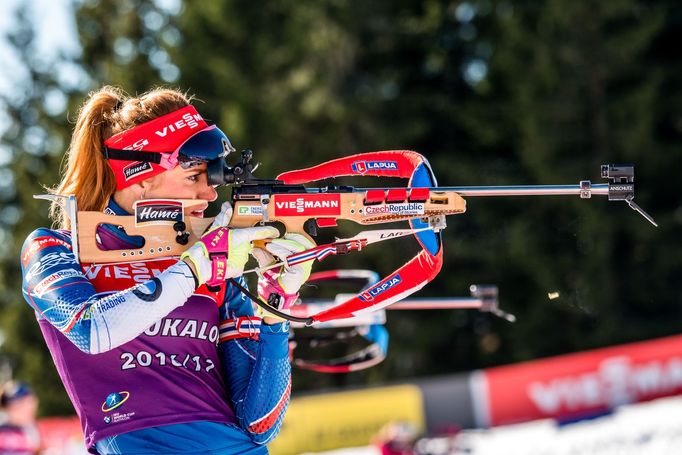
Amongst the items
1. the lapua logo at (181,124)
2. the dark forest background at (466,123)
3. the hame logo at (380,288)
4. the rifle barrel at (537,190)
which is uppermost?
the dark forest background at (466,123)

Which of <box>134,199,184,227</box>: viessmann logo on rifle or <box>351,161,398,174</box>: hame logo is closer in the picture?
<box>134,199,184,227</box>: viessmann logo on rifle

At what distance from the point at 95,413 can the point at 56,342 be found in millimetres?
265

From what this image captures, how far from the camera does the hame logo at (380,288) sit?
402cm

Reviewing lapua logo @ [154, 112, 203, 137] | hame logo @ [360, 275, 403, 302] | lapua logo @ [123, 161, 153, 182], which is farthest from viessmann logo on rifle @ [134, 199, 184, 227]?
hame logo @ [360, 275, 403, 302]

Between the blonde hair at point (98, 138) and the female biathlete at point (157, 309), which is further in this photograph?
the blonde hair at point (98, 138)

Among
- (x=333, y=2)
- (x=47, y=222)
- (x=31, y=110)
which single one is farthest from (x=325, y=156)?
(x=31, y=110)

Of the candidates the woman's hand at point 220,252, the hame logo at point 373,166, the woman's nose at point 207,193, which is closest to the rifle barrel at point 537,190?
the hame logo at point 373,166

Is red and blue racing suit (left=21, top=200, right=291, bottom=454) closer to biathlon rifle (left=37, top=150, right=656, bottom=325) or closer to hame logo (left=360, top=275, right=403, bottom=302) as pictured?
biathlon rifle (left=37, top=150, right=656, bottom=325)

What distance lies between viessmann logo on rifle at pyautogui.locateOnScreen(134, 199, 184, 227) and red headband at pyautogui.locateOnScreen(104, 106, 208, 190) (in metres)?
0.12

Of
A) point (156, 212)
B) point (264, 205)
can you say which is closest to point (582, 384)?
point (264, 205)

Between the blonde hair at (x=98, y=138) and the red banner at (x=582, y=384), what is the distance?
30.9 feet

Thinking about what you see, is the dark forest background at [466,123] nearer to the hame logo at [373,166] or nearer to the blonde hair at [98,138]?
the hame logo at [373,166]

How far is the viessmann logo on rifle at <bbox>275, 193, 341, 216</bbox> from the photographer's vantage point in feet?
12.6

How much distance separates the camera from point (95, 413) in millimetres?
3428
